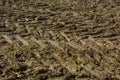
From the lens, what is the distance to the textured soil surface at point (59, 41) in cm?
370

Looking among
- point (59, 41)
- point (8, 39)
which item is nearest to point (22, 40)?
point (8, 39)

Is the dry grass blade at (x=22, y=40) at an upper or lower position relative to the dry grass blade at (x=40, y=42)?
upper

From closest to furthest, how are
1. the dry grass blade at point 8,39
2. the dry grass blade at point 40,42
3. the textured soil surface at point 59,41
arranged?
the textured soil surface at point 59,41
the dry grass blade at point 40,42
the dry grass blade at point 8,39

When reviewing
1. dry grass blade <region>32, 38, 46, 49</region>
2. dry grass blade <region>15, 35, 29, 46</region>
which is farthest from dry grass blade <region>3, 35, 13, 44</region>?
dry grass blade <region>32, 38, 46, 49</region>

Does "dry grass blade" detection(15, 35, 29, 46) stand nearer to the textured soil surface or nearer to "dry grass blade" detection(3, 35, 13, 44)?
the textured soil surface

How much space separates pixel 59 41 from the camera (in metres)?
4.58

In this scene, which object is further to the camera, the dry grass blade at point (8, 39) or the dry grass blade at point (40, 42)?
the dry grass blade at point (8, 39)

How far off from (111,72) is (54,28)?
174 cm

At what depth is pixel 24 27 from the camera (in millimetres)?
5168

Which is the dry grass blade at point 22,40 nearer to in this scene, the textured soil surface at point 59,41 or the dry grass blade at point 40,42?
the textured soil surface at point 59,41

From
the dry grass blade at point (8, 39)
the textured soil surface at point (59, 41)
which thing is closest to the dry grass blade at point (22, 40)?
the textured soil surface at point (59, 41)

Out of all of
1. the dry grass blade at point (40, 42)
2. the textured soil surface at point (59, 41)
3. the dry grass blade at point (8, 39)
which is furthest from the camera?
the dry grass blade at point (8, 39)

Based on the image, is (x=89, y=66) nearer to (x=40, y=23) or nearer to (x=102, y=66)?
(x=102, y=66)

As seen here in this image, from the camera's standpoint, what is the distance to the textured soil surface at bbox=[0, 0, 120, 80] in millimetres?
3703
